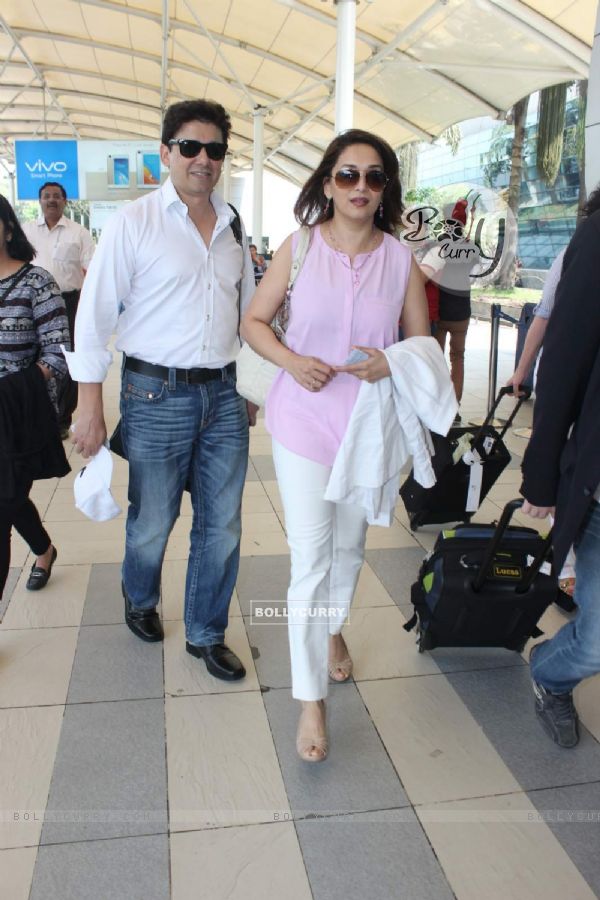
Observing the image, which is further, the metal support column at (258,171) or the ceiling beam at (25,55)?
the metal support column at (258,171)

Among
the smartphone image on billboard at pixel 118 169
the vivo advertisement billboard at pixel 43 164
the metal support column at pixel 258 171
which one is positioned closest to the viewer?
the smartphone image on billboard at pixel 118 169

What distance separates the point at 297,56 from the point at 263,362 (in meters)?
14.4

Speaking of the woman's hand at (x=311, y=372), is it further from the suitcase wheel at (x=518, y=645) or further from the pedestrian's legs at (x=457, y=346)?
the pedestrian's legs at (x=457, y=346)

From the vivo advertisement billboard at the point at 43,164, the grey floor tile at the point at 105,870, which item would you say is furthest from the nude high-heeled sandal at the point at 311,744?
the vivo advertisement billboard at the point at 43,164

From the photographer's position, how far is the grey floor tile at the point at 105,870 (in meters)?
1.59

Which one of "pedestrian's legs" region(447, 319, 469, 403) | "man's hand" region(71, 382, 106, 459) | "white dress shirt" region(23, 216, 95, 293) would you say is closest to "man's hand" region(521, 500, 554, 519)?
"man's hand" region(71, 382, 106, 459)

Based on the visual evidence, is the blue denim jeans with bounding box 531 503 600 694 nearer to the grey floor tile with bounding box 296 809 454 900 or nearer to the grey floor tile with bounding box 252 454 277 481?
the grey floor tile with bounding box 296 809 454 900

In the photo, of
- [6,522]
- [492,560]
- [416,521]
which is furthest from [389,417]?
[416,521]

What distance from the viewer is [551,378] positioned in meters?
1.62

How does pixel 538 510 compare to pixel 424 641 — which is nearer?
pixel 538 510

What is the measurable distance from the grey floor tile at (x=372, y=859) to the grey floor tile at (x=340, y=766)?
5 cm

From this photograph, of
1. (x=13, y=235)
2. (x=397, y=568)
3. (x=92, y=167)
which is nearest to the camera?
(x=13, y=235)

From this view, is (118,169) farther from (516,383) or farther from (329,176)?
(329,176)

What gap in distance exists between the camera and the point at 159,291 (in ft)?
6.92
